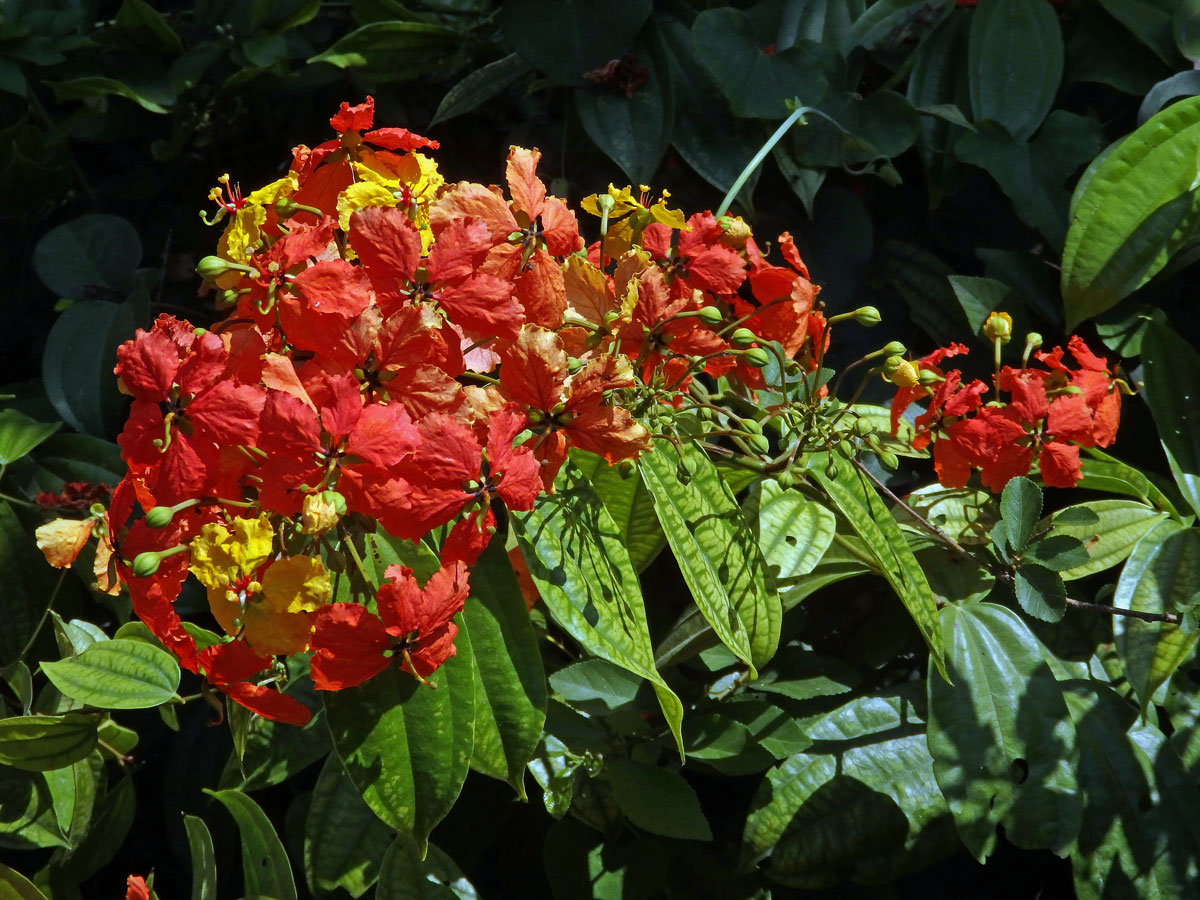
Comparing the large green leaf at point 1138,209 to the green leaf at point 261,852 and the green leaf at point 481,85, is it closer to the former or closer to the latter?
the green leaf at point 481,85

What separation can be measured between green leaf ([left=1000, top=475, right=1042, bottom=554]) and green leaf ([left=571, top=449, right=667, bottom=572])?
34 cm

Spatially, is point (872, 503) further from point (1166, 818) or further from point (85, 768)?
point (85, 768)

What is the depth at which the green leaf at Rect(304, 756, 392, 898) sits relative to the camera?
1.18 meters

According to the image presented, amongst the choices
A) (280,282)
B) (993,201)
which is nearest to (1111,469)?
(993,201)

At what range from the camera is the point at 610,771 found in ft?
3.80

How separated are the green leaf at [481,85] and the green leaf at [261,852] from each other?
3.02 ft

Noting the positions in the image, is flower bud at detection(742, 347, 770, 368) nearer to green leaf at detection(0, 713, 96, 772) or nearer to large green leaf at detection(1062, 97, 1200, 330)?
large green leaf at detection(1062, 97, 1200, 330)

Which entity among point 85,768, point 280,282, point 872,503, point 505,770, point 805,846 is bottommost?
point 85,768

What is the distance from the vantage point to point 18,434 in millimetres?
1331

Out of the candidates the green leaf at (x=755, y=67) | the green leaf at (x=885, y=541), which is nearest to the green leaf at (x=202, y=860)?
the green leaf at (x=885, y=541)

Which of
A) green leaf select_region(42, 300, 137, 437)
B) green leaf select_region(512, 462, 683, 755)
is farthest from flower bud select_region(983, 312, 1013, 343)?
green leaf select_region(42, 300, 137, 437)

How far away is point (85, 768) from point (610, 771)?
674 mm

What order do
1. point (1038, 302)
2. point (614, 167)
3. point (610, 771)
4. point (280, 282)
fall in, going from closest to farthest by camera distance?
point (280, 282) < point (610, 771) < point (1038, 302) < point (614, 167)

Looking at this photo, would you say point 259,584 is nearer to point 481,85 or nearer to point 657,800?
point 657,800
